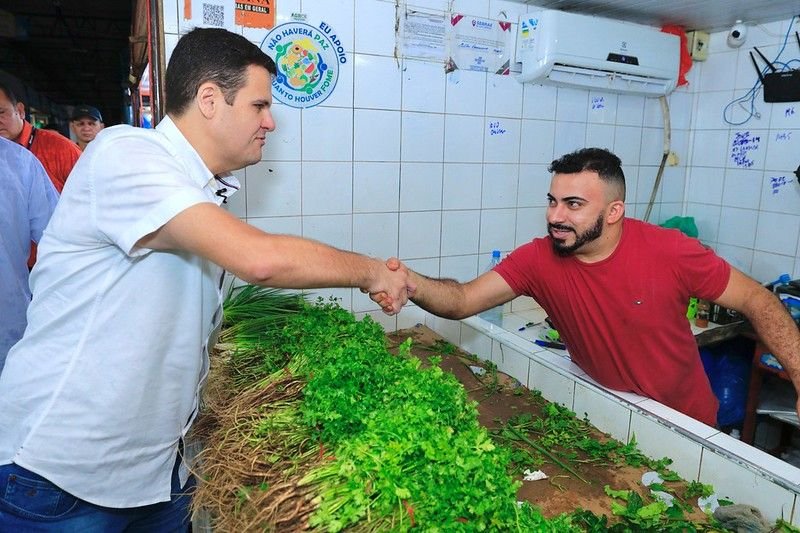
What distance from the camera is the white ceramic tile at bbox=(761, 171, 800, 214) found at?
3369 mm

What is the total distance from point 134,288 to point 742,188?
3.83 metres

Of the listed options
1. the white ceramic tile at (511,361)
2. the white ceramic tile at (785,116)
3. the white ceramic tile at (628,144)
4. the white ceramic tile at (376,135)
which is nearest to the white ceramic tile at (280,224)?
the white ceramic tile at (376,135)

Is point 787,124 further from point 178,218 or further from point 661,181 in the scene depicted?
point 178,218

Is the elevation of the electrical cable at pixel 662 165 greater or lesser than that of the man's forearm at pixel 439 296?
greater

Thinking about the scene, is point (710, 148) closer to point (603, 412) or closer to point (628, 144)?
point (628, 144)

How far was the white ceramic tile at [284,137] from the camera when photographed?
2.61 m

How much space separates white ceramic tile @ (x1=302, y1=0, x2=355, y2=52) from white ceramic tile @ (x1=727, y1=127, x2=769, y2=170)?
2691 millimetres

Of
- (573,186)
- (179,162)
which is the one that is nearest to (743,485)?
(573,186)

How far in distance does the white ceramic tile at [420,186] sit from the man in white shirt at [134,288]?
60.1 inches

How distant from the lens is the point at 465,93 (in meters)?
3.04

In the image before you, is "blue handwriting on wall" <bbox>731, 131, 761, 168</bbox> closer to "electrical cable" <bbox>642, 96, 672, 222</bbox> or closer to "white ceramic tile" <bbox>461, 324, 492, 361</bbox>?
"electrical cable" <bbox>642, 96, 672, 222</bbox>

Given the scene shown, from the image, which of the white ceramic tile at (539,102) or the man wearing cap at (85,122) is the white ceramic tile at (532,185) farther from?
the man wearing cap at (85,122)

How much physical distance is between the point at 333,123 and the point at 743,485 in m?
2.23

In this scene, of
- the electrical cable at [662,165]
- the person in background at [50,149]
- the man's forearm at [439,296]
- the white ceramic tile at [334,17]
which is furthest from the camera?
the electrical cable at [662,165]
